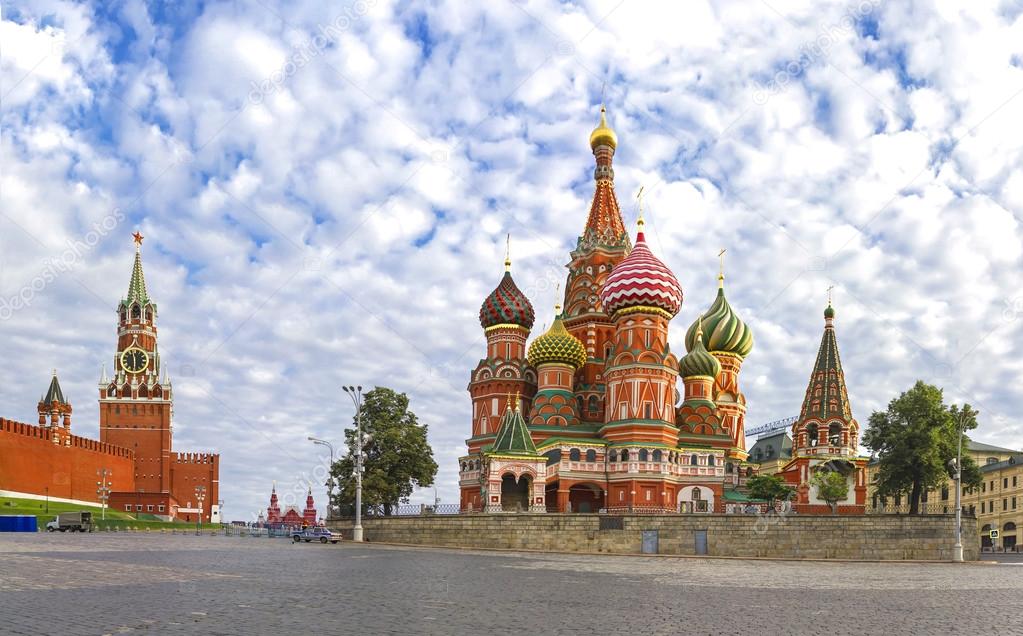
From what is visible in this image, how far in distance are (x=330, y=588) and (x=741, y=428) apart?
5413 centimetres

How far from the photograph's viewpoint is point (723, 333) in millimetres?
66750

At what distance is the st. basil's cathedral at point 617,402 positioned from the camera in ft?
171

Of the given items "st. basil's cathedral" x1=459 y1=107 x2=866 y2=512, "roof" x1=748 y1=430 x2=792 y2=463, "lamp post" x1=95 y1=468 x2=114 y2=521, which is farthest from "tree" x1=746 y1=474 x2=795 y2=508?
"lamp post" x1=95 y1=468 x2=114 y2=521

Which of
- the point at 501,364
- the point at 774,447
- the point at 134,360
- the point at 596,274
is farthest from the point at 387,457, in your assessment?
the point at 774,447

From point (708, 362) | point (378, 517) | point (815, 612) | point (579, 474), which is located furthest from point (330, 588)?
point (708, 362)

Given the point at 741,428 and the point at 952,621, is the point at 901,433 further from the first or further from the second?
the point at 952,621

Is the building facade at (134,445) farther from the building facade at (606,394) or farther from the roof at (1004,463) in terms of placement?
the roof at (1004,463)

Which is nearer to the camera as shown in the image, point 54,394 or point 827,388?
point 827,388

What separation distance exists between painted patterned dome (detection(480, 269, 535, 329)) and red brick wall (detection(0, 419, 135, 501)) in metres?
45.4

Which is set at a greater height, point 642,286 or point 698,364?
point 642,286

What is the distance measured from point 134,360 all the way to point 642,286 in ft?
244

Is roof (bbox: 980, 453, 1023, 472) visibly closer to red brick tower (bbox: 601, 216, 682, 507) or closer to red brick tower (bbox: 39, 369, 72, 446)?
red brick tower (bbox: 601, 216, 682, 507)

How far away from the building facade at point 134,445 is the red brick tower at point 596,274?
169 ft

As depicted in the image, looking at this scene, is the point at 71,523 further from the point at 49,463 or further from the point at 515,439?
the point at 49,463
